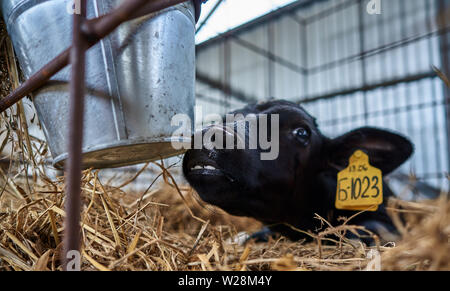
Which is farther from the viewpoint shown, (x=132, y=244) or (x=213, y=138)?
(x=213, y=138)

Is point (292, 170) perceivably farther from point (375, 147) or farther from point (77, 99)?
point (77, 99)

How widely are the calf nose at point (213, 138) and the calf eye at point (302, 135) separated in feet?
2.33

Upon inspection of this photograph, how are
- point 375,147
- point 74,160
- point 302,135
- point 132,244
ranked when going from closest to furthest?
point 74,160 → point 132,244 → point 302,135 → point 375,147

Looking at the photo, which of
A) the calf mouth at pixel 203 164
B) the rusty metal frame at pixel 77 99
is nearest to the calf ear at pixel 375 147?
the calf mouth at pixel 203 164

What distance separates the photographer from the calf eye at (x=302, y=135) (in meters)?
2.42

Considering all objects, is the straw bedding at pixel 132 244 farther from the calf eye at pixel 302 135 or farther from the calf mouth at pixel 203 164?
the calf eye at pixel 302 135

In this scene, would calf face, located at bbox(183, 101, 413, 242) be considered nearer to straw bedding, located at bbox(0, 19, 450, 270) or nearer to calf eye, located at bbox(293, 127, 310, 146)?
calf eye, located at bbox(293, 127, 310, 146)

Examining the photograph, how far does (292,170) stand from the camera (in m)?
2.36

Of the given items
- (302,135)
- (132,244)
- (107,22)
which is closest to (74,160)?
(107,22)

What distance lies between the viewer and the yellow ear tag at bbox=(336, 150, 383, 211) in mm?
2201

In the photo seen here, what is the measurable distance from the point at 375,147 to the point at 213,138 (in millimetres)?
1323

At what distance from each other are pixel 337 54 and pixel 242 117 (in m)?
10.9

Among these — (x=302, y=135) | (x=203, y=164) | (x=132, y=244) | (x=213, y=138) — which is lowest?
(x=132, y=244)

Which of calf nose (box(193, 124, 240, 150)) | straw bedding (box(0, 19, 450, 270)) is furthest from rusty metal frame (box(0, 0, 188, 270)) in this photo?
calf nose (box(193, 124, 240, 150))
